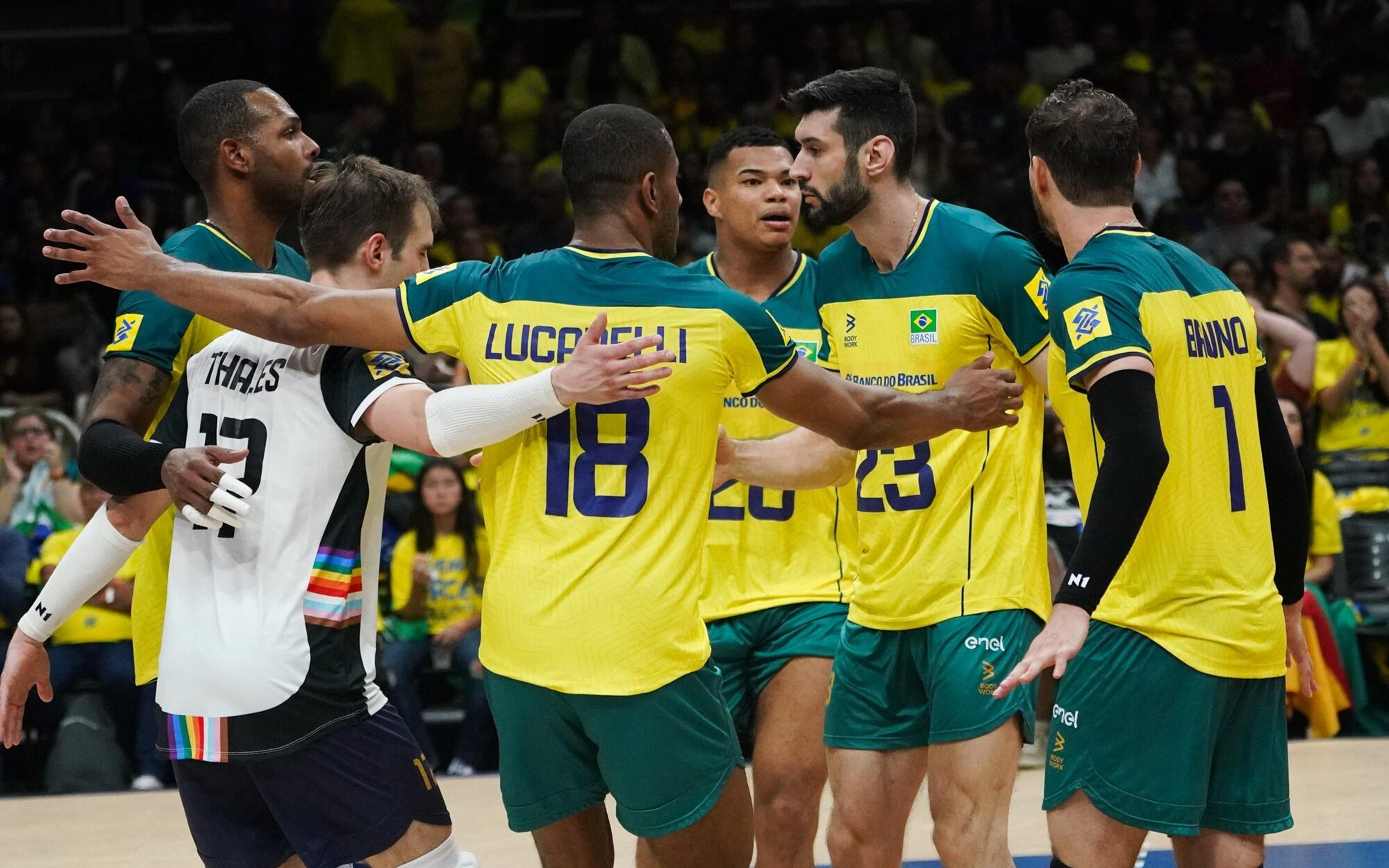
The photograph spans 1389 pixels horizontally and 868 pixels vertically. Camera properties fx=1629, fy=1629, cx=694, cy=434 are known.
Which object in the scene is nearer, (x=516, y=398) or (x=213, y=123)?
(x=516, y=398)

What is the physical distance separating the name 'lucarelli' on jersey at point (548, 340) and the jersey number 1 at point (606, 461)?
14 cm

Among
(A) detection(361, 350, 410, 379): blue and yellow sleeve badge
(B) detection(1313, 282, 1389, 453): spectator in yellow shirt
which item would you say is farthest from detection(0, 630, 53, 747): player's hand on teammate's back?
(B) detection(1313, 282, 1389, 453): spectator in yellow shirt

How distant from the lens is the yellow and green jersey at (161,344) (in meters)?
4.33

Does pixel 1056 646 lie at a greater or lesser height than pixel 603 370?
lesser

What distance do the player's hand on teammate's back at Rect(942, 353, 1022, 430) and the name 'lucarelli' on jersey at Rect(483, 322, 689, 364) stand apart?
854mm

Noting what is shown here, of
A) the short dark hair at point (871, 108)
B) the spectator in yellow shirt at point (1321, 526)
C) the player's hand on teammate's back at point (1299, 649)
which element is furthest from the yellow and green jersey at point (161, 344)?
the spectator in yellow shirt at point (1321, 526)

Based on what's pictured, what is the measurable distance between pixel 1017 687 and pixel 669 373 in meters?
1.64

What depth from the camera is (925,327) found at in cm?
473

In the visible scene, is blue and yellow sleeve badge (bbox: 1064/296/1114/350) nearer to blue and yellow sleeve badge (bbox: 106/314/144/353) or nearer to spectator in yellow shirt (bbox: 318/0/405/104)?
blue and yellow sleeve badge (bbox: 106/314/144/353)

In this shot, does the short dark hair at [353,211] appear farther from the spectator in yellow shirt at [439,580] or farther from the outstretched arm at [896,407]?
the spectator in yellow shirt at [439,580]

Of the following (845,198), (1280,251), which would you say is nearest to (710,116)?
(1280,251)

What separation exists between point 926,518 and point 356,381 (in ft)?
5.79

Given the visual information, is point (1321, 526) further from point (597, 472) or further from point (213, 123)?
point (213, 123)

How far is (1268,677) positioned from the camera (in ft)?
12.8
